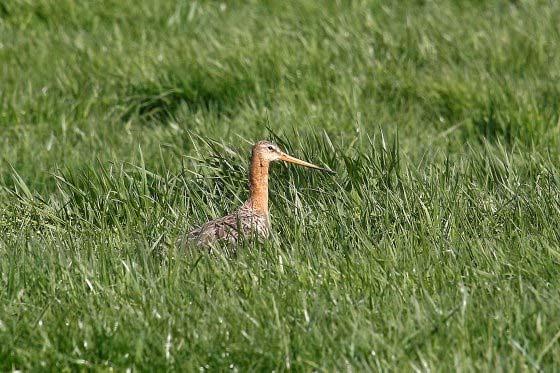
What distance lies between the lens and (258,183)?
226 inches

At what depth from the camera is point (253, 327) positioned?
4.13 metres

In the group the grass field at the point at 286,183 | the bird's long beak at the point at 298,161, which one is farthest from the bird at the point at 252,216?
the grass field at the point at 286,183

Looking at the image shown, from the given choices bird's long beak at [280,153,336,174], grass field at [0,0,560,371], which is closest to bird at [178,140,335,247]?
bird's long beak at [280,153,336,174]

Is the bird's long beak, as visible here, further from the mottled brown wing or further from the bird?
the mottled brown wing

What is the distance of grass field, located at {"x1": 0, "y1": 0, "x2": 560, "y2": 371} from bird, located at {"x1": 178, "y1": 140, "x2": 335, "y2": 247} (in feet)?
0.40

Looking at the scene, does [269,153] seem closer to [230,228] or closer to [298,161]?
[298,161]

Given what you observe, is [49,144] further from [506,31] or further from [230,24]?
[506,31]

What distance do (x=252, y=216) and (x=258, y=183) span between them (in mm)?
321

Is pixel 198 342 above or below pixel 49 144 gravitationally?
above

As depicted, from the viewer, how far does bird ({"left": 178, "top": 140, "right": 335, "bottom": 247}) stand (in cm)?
516

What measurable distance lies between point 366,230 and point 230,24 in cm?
407

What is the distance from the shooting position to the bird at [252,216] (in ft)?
16.9

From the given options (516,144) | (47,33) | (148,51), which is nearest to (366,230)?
(516,144)

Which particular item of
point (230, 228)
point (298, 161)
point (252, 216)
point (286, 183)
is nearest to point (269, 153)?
point (298, 161)
